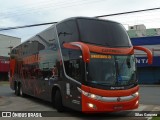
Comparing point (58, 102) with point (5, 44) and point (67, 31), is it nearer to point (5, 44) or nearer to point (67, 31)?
point (67, 31)

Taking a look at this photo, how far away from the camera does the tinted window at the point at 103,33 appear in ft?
44.4

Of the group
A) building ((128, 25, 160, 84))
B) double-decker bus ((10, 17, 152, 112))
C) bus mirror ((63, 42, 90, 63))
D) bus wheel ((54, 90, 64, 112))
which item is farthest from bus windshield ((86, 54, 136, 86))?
building ((128, 25, 160, 84))

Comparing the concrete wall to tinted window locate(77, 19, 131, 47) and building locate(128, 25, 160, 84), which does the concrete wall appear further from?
tinted window locate(77, 19, 131, 47)

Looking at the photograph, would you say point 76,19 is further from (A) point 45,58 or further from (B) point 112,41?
(A) point 45,58

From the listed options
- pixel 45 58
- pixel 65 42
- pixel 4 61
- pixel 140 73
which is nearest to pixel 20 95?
pixel 45 58

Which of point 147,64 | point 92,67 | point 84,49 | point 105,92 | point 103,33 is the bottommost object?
point 105,92

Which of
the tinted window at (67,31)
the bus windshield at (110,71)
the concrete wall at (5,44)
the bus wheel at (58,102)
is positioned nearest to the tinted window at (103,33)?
the tinted window at (67,31)

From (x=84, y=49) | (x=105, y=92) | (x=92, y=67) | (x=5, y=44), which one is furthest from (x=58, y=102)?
(x=5, y=44)

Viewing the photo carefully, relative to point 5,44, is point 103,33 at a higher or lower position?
lower

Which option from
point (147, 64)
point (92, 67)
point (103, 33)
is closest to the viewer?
point (92, 67)

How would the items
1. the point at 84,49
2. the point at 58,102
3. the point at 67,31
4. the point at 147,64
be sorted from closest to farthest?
the point at 84,49, the point at 67,31, the point at 58,102, the point at 147,64

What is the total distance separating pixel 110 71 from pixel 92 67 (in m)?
0.68

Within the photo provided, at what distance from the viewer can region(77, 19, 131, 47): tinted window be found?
13.5 metres

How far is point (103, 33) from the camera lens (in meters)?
13.8
